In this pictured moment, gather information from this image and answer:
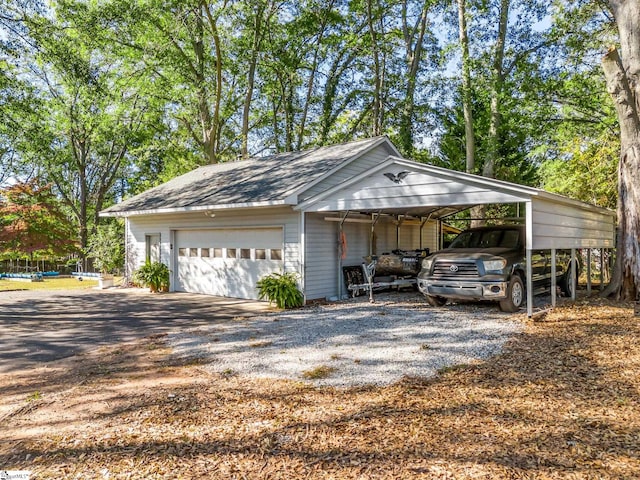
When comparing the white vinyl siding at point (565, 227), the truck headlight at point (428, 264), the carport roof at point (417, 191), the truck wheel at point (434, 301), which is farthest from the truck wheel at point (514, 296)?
the carport roof at point (417, 191)

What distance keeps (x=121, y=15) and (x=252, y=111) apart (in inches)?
365

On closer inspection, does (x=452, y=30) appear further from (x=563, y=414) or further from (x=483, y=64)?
(x=563, y=414)

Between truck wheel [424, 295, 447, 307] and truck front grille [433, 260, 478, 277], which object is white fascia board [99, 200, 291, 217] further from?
truck wheel [424, 295, 447, 307]

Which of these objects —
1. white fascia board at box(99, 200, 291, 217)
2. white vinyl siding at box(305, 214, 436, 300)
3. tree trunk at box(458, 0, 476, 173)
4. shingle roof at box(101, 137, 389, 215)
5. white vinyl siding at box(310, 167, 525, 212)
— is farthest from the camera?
tree trunk at box(458, 0, 476, 173)

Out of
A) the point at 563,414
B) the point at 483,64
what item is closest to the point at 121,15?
the point at 483,64

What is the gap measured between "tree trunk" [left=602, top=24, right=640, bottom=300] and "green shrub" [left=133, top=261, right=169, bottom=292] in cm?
1303

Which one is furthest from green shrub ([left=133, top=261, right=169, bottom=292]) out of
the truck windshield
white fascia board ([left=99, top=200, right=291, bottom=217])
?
the truck windshield

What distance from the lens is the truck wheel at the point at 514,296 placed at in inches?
343

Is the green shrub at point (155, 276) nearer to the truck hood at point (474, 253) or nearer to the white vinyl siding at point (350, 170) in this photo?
the white vinyl siding at point (350, 170)

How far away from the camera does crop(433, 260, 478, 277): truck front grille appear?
8.73 m

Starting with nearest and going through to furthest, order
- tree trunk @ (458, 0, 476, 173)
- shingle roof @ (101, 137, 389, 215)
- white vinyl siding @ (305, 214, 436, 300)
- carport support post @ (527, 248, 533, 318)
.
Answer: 1. carport support post @ (527, 248, 533, 318)
2. white vinyl siding @ (305, 214, 436, 300)
3. shingle roof @ (101, 137, 389, 215)
4. tree trunk @ (458, 0, 476, 173)

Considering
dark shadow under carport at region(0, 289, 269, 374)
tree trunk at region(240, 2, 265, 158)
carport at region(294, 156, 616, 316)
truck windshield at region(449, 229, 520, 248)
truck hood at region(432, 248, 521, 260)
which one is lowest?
dark shadow under carport at region(0, 289, 269, 374)

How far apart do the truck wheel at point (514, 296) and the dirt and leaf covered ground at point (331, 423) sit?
2.90 meters

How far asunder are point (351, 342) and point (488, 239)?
489cm
